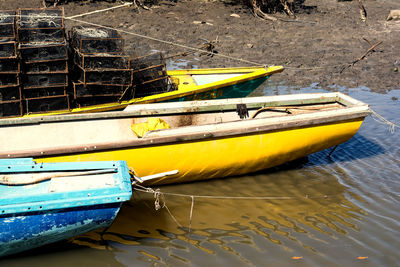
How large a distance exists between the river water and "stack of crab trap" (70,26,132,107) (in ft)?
8.40

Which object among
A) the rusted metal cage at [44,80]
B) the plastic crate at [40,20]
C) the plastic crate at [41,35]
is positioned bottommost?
the rusted metal cage at [44,80]

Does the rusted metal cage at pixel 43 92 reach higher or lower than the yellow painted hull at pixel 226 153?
higher

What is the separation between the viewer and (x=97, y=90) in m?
8.11

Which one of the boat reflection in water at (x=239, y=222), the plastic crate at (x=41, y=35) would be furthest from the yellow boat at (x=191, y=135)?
the plastic crate at (x=41, y=35)

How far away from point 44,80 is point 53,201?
12.4 feet

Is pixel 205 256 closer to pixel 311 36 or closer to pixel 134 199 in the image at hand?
pixel 134 199

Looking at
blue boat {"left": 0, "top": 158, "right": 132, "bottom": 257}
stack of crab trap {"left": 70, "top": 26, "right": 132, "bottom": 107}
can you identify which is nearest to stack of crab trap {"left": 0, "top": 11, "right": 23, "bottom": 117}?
stack of crab trap {"left": 70, "top": 26, "right": 132, "bottom": 107}

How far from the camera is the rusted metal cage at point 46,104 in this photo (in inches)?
306

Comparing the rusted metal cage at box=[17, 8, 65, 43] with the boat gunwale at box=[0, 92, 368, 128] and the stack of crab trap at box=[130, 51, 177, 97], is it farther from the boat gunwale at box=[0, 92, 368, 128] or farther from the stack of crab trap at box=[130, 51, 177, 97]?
the boat gunwale at box=[0, 92, 368, 128]

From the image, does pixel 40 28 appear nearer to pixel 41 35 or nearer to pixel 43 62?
pixel 41 35

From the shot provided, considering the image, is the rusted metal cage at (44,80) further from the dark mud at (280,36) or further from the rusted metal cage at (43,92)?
the dark mud at (280,36)

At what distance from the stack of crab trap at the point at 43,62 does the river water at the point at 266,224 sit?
282 centimetres

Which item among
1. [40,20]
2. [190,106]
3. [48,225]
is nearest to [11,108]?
[40,20]

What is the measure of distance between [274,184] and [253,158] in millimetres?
604
